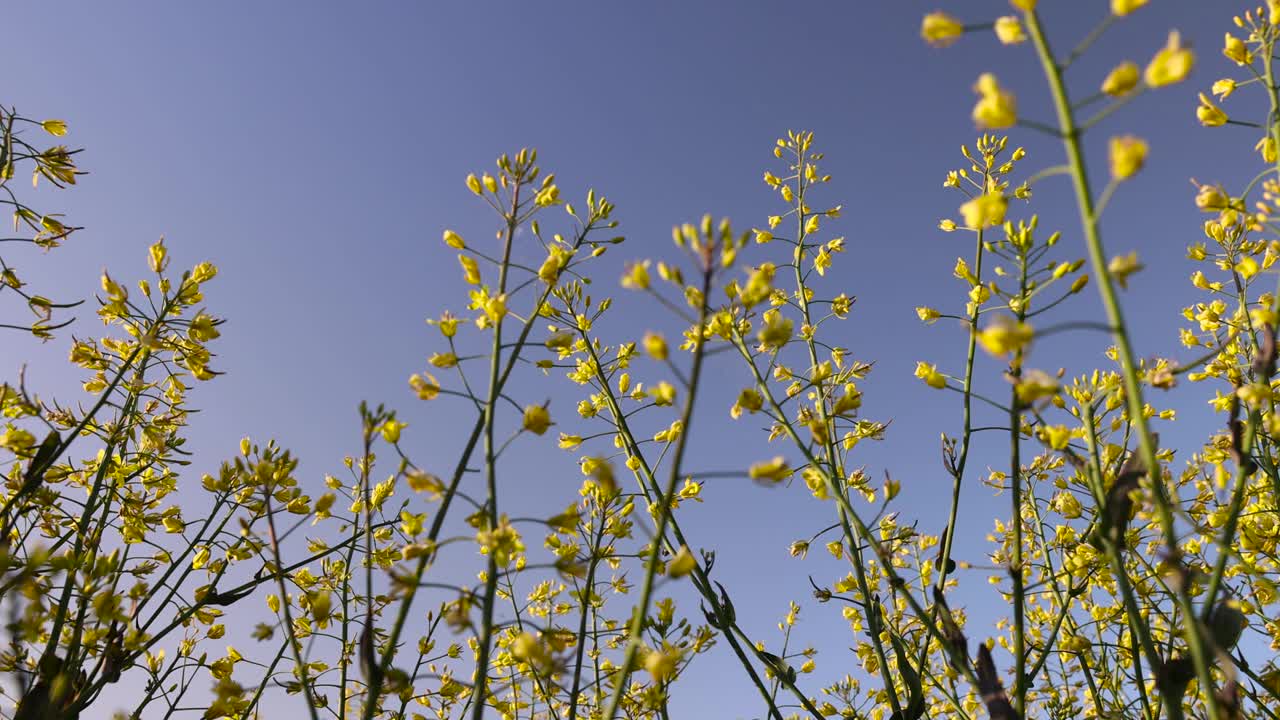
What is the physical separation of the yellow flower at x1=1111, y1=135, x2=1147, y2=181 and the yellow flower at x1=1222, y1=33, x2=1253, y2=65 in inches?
81.9

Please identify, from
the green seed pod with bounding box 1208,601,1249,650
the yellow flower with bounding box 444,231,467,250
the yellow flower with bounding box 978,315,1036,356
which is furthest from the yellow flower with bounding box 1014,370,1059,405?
the yellow flower with bounding box 444,231,467,250

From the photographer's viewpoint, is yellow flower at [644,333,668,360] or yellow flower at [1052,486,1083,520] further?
yellow flower at [1052,486,1083,520]

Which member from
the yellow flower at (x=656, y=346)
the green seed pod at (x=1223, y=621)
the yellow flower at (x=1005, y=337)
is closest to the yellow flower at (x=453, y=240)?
the yellow flower at (x=656, y=346)

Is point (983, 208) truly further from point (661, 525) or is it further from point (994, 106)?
point (661, 525)

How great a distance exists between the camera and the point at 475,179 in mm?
2414

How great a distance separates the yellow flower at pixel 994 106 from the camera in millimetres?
1457

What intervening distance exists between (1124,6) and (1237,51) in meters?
1.90

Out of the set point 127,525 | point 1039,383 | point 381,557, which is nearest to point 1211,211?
point 1039,383

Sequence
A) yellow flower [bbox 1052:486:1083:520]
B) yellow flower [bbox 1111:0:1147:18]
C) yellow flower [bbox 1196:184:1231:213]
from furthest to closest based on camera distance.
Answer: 1. yellow flower [bbox 1052:486:1083:520]
2. yellow flower [bbox 1196:184:1231:213]
3. yellow flower [bbox 1111:0:1147:18]

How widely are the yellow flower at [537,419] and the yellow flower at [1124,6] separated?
5.27 ft

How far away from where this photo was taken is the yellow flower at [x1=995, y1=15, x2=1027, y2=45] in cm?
150

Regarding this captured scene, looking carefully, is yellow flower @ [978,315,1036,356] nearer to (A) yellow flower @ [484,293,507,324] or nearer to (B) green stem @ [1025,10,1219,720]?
(B) green stem @ [1025,10,1219,720]

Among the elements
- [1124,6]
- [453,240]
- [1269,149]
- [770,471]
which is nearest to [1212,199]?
[1269,149]

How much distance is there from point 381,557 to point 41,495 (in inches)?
54.7
